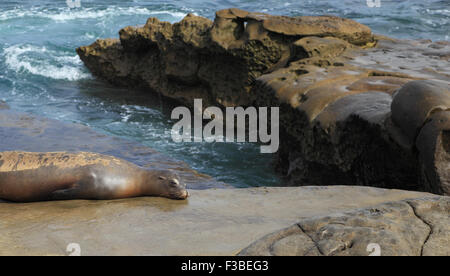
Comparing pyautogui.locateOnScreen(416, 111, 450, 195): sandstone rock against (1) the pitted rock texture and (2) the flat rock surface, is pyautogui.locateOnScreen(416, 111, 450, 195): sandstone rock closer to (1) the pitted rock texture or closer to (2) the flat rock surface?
(2) the flat rock surface

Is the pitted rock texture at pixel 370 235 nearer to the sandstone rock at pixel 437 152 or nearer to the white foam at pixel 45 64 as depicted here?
the sandstone rock at pixel 437 152

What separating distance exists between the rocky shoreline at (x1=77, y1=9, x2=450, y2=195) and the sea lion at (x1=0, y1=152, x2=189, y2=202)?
6.77 feet

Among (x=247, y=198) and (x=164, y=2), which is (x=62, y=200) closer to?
(x=247, y=198)

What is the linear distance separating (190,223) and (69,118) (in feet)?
24.1

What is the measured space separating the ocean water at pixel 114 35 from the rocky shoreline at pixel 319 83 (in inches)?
29.6

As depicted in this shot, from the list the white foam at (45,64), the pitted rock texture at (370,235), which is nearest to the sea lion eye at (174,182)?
the pitted rock texture at (370,235)

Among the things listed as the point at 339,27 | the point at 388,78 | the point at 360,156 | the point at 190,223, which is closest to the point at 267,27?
the point at 339,27

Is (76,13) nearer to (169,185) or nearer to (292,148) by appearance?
(292,148)

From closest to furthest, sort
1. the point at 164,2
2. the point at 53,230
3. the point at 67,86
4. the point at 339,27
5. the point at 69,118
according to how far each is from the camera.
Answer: the point at 53,230 < the point at 339,27 < the point at 69,118 < the point at 67,86 < the point at 164,2

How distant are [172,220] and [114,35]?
48.0 feet

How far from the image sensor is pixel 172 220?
312 centimetres

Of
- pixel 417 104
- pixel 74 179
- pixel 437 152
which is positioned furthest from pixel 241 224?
pixel 417 104

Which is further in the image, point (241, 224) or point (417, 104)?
point (417, 104)

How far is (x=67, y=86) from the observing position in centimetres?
1220
